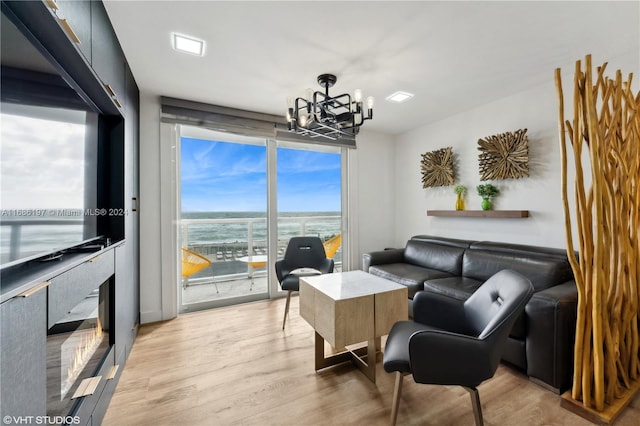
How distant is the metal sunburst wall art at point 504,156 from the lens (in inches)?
114

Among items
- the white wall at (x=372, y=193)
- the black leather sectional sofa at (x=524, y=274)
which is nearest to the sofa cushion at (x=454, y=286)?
the black leather sectional sofa at (x=524, y=274)

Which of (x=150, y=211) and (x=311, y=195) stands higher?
(x=311, y=195)

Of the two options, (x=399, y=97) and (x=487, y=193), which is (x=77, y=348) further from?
(x=487, y=193)

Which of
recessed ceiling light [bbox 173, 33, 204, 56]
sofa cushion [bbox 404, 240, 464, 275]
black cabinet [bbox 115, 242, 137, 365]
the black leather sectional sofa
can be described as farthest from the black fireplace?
sofa cushion [bbox 404, 240, 464, 275]

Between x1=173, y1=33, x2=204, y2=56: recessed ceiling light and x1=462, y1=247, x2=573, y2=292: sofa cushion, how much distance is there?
10.9 ft

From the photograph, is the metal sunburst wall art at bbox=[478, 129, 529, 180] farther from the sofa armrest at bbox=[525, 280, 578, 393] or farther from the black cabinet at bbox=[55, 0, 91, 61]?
the black cabinet at bbox=[55, 0, 91, 61]

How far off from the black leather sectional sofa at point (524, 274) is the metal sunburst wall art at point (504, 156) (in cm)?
80

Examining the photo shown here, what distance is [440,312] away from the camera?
182cm

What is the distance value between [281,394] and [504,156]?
325cm

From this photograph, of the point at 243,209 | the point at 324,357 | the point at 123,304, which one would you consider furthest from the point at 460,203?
the point at 123,304

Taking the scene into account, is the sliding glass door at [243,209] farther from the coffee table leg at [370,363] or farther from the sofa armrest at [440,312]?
the sofa armrest at [440,312]

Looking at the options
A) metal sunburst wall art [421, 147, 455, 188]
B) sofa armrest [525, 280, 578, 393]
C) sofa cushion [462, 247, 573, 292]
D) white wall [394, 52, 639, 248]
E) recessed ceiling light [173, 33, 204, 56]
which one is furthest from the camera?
metal sunburst wall art [421, 147, 455, 188]

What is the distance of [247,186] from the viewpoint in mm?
3990

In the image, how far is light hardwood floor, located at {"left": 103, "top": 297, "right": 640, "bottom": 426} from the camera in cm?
160
